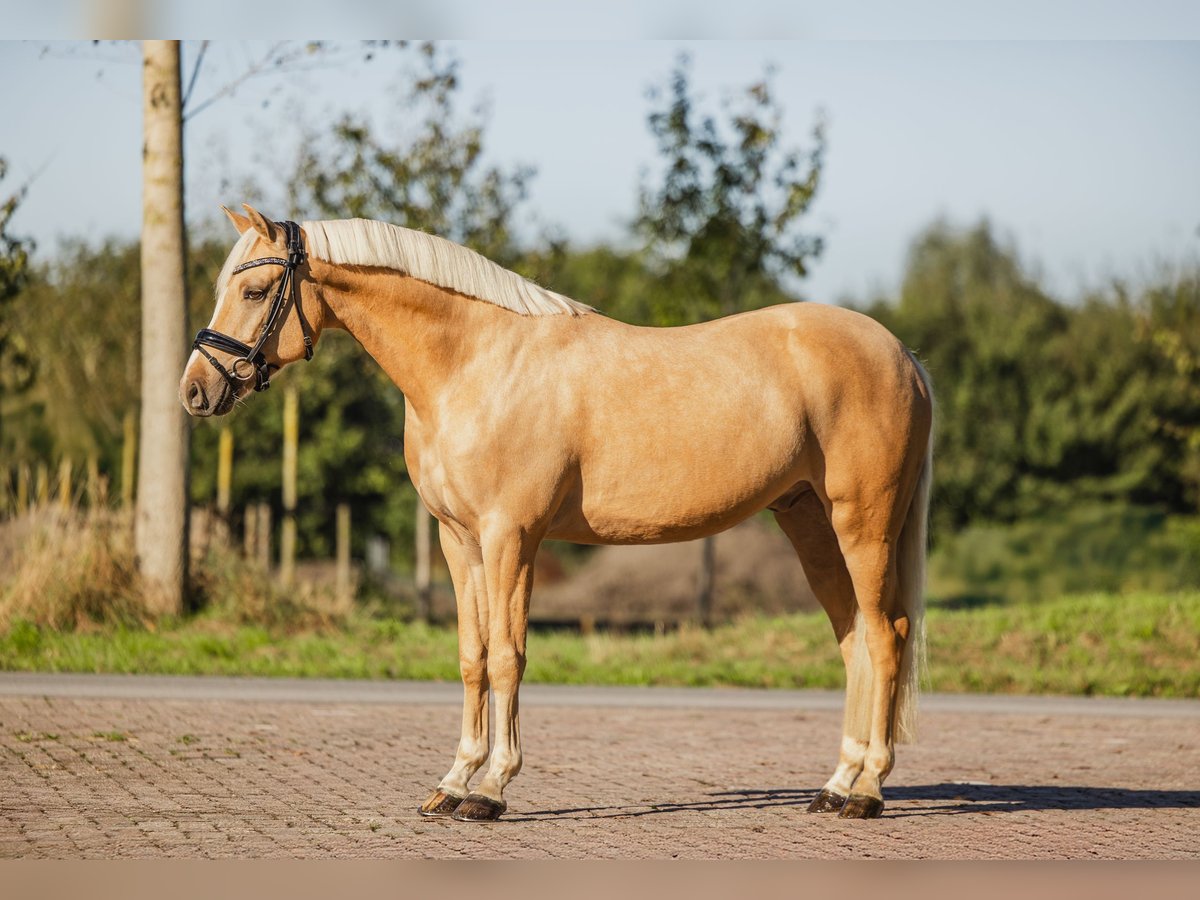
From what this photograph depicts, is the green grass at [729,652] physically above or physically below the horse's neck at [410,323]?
below

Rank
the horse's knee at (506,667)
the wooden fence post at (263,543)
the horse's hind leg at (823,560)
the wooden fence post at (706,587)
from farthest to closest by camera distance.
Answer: the wooden fence post at (706,587)
the wooden fence post at (263,543)
the horse's hind leg at (823,560)
the horse's knee at (506,667)

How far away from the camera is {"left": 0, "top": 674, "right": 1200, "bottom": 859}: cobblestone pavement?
579 cm

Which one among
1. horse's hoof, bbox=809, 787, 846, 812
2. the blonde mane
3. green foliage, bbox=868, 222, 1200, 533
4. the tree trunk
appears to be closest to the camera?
the blonde mane

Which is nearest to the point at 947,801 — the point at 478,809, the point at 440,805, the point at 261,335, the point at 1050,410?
the point at 478,809

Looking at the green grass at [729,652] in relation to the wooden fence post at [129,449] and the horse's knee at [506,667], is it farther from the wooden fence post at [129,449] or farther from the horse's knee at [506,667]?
the wooden fence post at [129,449]

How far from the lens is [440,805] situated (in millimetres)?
6395

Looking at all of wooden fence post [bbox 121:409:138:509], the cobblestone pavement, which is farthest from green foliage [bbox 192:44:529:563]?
the cobblestone pavement

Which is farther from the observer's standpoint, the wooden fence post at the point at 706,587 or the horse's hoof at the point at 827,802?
the wooden fence post at the point at 706,587

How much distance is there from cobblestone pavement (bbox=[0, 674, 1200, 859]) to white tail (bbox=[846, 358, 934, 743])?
476 mm

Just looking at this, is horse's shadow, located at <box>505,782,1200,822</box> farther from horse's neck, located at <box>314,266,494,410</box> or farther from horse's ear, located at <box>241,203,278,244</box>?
horse's ear, located at <box>241,203,278,244</box>

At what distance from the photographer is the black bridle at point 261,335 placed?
6.31 meters

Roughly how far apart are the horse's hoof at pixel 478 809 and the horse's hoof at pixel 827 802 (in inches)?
63.2

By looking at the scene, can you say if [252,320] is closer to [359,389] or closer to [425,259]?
[425,259]

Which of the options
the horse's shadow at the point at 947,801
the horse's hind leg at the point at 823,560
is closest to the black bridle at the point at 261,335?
the horse's shadow at the point at 947,801
